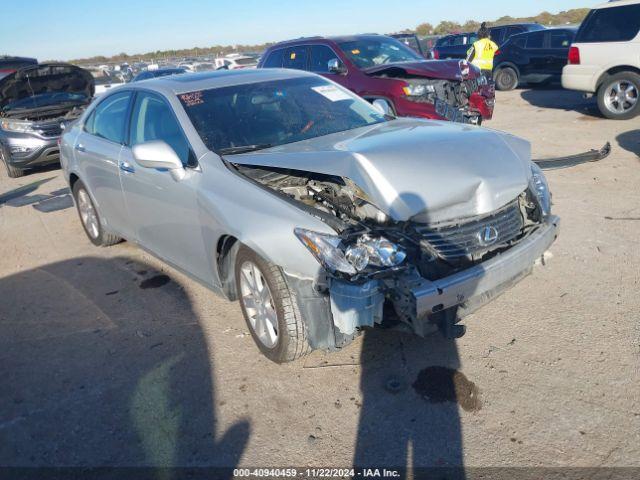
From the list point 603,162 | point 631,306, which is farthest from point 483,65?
point 631,306

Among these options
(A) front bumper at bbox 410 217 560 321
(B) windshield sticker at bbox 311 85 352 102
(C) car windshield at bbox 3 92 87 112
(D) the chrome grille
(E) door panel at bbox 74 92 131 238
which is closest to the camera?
(A) front bumper at bbox 410 217 560 321

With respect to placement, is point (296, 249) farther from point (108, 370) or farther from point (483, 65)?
point (483, 65)

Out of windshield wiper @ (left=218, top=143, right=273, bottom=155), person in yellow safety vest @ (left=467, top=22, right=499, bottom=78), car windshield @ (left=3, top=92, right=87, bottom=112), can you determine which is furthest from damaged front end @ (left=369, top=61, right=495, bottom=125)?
car windshield @ (left=3, top=92, right=87, bottom=112)

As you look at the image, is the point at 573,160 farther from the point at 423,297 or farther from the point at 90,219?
the point at 90,219

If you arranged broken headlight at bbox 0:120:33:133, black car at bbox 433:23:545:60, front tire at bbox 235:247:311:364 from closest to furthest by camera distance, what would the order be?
front tire at bbox 235:247:311:364 < broken headlight at bbox 0:120:33:133 < black car at bbox 433:23:545:60

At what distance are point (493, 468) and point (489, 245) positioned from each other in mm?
1192

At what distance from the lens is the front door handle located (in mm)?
4176

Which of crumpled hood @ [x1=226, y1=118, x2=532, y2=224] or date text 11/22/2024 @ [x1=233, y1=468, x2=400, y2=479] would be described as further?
crumpled hood @ [x1=226, y1=118, x2=532, y2=224]

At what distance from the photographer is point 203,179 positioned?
3.44 meters

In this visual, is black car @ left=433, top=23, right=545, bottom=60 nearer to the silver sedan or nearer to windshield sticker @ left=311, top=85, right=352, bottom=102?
windshield sticker @ left=311, top=85, right=352, bottom=102

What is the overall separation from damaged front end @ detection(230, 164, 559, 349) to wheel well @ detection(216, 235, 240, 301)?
1.42 feet

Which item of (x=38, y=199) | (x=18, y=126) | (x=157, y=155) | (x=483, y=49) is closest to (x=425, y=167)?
(x=157, y=155)

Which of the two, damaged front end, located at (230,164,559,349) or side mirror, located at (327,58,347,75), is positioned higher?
side mirror, located at (327,58,347,75)

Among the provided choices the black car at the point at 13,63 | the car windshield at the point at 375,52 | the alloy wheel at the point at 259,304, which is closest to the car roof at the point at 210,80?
the alloy wheel at the point at 259,304
